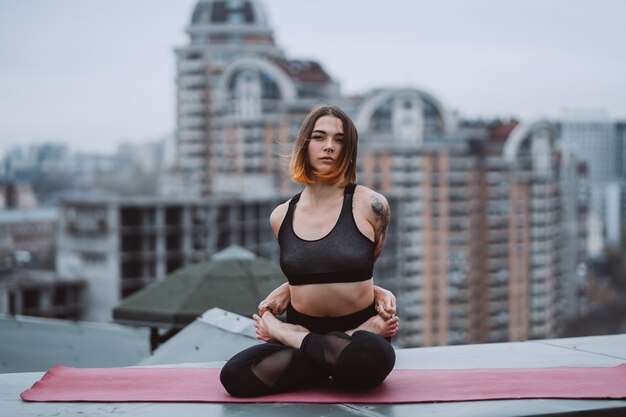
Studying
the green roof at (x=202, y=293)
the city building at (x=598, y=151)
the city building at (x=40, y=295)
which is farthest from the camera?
the city building at (x=598, y=151)

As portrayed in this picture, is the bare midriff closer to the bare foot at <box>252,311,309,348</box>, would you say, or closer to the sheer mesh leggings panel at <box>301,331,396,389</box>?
the bare foot at <box>252,311,309,348</box>

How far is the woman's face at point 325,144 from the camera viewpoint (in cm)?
566

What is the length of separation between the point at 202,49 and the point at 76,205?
107 ft

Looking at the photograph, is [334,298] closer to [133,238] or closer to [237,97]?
[133,238]

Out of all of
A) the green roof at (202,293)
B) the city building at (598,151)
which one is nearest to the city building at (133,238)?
the green roof at (202,293)

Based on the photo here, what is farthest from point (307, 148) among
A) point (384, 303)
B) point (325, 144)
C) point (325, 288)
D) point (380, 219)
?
point (384, 303)

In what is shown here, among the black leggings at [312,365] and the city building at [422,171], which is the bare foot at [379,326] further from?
the city building at [422,171]

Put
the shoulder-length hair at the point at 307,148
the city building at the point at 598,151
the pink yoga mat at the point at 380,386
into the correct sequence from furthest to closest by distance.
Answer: the city building at the point at 598,151
the shoulder-length hair at the point at 307,148
the pink yoga mat at the point at 380,386

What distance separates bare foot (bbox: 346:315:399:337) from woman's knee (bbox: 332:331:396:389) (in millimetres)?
253

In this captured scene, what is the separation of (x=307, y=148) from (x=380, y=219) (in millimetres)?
601

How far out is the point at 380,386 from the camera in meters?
5.36

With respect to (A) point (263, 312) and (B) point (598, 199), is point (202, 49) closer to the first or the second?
(A) point (263, 312)

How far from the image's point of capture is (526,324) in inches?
3066

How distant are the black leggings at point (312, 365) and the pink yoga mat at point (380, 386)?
6 cm
